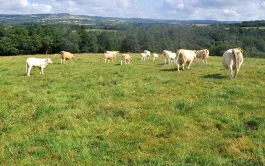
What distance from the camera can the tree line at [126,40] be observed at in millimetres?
74125

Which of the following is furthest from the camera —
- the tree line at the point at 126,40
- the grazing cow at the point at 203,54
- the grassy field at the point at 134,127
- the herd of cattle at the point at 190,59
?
the tree line at the point at 126,40

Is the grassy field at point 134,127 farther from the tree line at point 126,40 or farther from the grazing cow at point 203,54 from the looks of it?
the tree line at point 126,40

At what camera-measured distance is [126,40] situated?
85.2 metres

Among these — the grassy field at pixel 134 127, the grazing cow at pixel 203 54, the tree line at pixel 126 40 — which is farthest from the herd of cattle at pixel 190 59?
the tree line at pixel 126 40

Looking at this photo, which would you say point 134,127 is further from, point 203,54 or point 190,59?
point 203,54

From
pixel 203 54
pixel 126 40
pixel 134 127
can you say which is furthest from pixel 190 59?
pixel 126 40

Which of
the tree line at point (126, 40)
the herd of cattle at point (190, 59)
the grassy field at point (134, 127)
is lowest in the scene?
the grassy field at point (134, 127)

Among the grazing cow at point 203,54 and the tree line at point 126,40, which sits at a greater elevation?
the tree line at point 126,40

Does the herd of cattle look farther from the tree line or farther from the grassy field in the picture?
the tree line

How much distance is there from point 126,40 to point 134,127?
79.0 meters

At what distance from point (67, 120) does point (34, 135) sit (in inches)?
51.4

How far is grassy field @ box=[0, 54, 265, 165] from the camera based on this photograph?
5.81 m

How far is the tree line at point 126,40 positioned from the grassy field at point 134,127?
60.0m

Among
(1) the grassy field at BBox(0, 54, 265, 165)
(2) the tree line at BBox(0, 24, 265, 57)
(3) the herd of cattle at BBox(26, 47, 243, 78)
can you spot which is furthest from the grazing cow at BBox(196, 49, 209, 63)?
(2) the tree line at BBox(0, 24, 265, 57)
